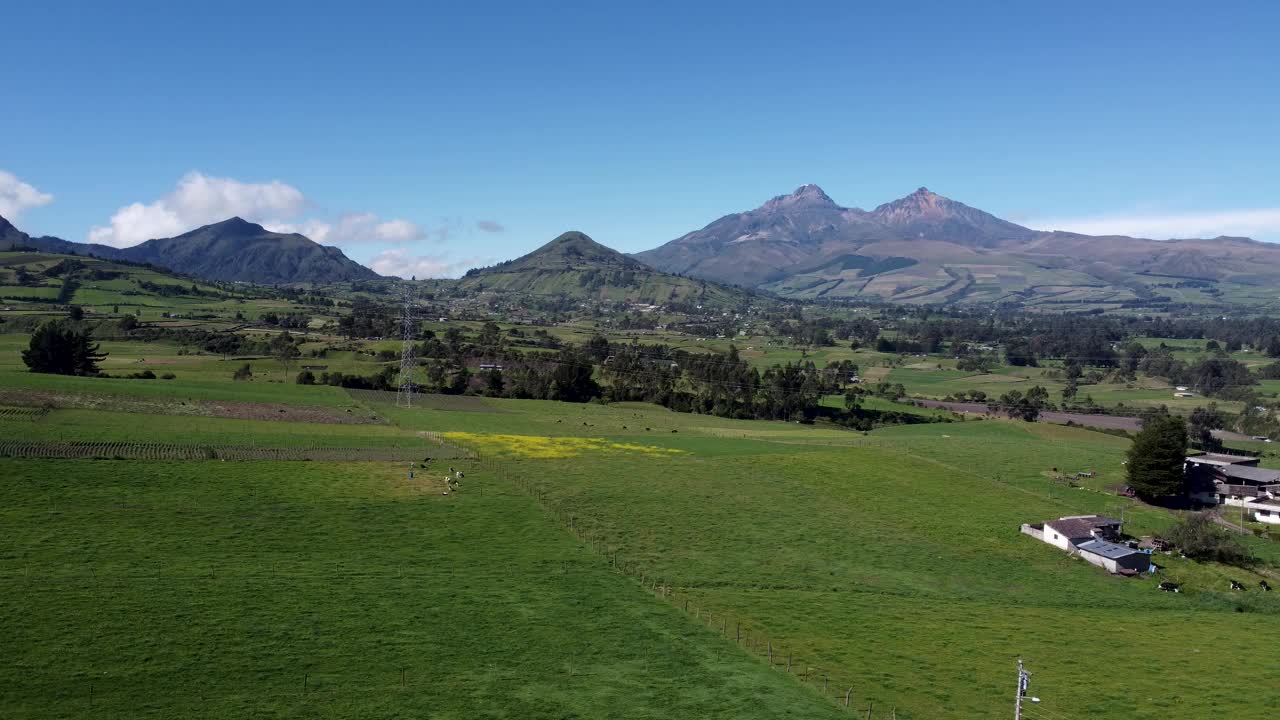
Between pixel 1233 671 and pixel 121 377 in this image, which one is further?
pixel 121 377

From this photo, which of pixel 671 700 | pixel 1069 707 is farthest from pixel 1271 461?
pixel 671 700

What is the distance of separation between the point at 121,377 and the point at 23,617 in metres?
88.9

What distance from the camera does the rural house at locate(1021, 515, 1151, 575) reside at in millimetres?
55781

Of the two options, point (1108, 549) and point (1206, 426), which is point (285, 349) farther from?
point (1206, 426)

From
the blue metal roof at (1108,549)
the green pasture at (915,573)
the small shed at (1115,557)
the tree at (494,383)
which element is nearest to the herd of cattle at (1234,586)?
the green pasture at (915,573)

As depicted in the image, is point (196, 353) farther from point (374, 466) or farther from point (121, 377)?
point (374, 466)

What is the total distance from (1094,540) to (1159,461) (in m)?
20.6

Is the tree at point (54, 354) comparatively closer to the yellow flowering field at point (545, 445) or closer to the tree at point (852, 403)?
the yellow flowering field at point (545, 445)

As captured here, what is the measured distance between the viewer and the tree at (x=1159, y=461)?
242ft

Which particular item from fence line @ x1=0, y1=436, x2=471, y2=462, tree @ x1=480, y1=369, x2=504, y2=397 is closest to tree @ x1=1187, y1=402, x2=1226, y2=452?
fence line @ x1=0, y1=436, x2=471, y2=462

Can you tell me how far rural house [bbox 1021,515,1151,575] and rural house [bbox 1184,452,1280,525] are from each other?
19779 millimetres

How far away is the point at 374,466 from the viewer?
7188cm

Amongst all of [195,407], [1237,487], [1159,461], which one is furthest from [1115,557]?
[195,407]

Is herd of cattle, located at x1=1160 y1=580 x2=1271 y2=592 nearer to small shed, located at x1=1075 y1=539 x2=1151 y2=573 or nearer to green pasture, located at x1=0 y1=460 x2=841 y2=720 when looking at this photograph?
small shed, located at x1=1075 y1=539 x2=1151 y2=573
